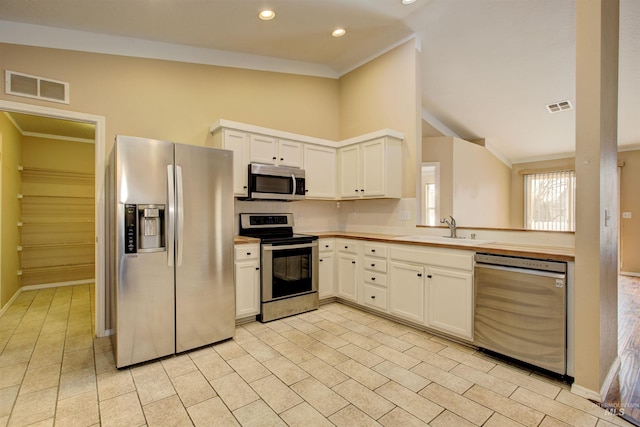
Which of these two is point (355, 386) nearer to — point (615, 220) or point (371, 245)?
point (371, 245)

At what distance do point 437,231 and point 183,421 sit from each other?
2.88m

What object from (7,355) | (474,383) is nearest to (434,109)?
(474,383)

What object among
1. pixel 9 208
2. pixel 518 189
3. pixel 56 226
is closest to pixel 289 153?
pixel 9 208

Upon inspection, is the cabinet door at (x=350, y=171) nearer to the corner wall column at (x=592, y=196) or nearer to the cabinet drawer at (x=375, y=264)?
the cabinet drawer at (x=375, y=264)

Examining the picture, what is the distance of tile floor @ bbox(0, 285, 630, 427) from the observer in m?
1.84

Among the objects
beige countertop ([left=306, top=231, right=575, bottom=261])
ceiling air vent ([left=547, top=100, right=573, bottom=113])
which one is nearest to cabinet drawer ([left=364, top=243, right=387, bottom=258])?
beige countertop ([left=306, top=231, right=575, bottom=261])

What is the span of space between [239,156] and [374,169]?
63.8 inches

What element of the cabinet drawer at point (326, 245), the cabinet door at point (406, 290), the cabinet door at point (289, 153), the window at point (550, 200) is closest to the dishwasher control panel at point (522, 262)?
the cabinet door at point (406, 290)

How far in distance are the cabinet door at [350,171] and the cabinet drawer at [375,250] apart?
0.79 meters

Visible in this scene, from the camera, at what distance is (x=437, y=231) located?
351cm

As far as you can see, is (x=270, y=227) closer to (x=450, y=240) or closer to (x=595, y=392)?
(x=450, y=240)

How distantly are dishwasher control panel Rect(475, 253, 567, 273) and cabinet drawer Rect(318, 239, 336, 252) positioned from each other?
5.82 feet

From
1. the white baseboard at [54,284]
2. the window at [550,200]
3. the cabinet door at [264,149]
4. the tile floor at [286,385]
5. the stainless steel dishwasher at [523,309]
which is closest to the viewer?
the tile floor at [286,385]

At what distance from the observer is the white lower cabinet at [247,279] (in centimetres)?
321
